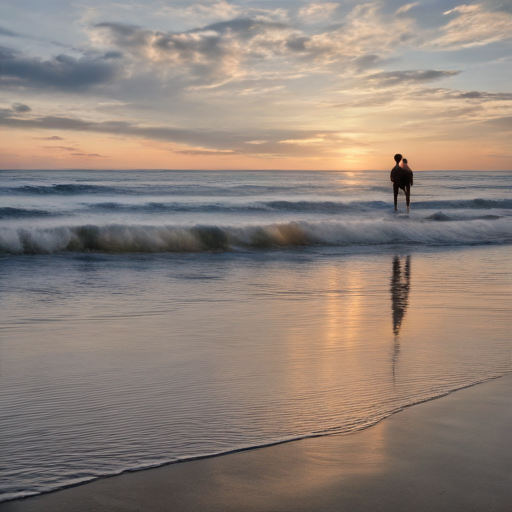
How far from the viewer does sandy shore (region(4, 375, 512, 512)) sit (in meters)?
2.13

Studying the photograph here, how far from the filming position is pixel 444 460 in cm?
247

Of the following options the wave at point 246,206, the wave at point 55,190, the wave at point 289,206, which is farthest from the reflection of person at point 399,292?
the wave at point 55,190

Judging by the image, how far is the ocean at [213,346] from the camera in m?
2.76

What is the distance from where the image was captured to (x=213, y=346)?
4.40 metres

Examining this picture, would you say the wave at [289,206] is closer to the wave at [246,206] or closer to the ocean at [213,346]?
the wave at [246,206]

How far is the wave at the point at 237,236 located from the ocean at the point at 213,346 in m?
0.14

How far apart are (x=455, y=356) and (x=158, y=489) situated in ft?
8.47

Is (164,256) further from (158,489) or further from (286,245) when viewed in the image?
(158,489)

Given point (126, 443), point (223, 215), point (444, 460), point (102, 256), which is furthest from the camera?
point (223, 215)

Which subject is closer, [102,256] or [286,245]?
[102,256]

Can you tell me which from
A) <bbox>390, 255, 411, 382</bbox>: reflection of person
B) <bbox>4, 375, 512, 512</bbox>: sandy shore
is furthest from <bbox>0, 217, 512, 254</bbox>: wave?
<bbox>4, 375, 512, 512</bbox>: sandy shore

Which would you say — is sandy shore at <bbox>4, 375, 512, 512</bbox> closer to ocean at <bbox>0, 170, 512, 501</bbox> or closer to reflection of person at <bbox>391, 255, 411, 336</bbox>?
ocean at <bbox>0, 170, 512, 501</bbox>

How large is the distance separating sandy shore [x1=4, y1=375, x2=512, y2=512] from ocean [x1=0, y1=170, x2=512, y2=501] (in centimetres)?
12

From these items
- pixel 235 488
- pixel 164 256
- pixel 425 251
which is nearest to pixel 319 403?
pixel 235 488
